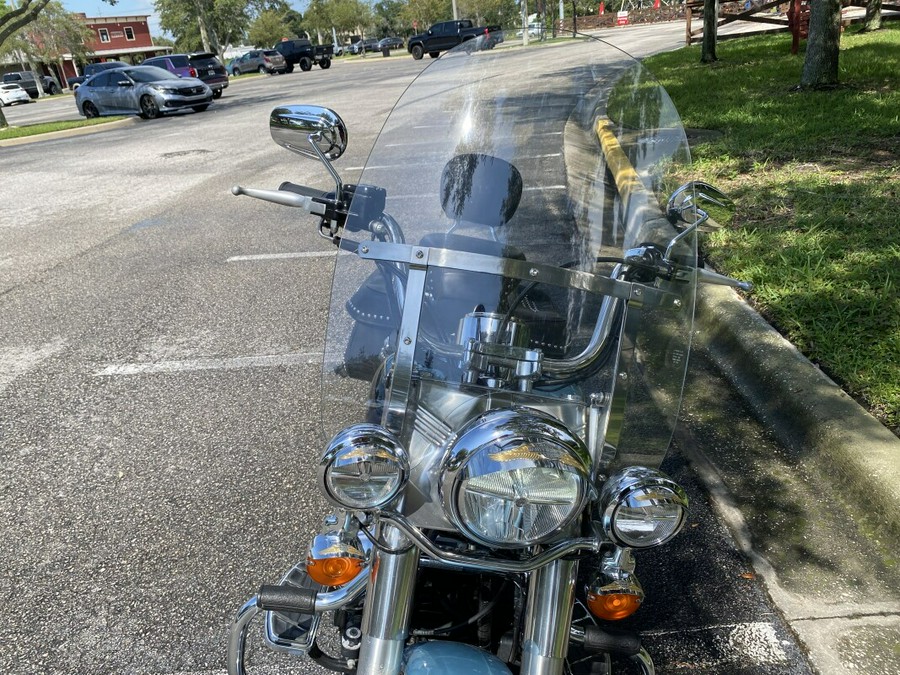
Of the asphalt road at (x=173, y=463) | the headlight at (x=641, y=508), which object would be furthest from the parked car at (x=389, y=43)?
the headlight at (x=641, y=508)

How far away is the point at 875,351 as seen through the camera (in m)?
3.38

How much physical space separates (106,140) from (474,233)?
15631 mm

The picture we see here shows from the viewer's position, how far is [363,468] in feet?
4.29

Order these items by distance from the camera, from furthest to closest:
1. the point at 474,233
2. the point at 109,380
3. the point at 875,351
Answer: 1. the point at 109,380
2. the point at 875,351
3. the point at 474,233

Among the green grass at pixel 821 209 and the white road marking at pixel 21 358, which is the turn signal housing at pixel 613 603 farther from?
the white road marking at pixel 21 358

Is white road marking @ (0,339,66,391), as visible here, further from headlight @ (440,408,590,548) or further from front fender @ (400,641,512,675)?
headlight @ (440,408,590,548)

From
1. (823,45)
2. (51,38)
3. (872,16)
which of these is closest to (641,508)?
(823,45)

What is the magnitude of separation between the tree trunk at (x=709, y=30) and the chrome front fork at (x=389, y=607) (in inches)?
557

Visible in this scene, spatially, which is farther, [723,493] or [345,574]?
[723,493]

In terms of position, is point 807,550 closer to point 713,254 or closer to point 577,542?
point 577,542

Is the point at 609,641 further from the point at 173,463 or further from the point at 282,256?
the point at 282,256

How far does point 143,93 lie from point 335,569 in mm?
20172

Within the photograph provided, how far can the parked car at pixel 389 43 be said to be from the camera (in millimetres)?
54219

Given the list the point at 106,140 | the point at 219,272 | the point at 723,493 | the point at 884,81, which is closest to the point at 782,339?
the point at 723,493
